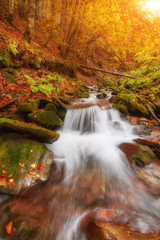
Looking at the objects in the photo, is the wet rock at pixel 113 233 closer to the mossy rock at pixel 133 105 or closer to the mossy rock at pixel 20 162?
the mossy rock at pixel 20 162

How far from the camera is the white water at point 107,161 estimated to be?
2.38 m

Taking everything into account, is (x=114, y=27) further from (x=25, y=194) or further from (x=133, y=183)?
(x=25, y=194)

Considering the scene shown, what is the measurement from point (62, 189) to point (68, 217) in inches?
25.9

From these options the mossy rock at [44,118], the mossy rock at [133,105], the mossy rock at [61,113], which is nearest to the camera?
the mossy rock at [44,118]

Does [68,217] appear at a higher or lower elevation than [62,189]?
lower

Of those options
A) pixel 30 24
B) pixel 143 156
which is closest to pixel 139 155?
pixel 143 156

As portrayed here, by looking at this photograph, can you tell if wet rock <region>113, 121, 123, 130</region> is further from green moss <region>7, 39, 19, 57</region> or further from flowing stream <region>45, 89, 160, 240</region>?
green moss <region>7, 39, 19, 57</region>

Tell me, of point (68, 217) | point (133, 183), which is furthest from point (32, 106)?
point (133, 183)

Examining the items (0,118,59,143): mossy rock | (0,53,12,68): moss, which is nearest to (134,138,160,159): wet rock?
(0,118,59,143): mossy rock

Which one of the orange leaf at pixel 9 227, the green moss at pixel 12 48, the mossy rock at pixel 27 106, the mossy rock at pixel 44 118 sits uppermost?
the green moss at pixel 12 48

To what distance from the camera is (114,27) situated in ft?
31.7

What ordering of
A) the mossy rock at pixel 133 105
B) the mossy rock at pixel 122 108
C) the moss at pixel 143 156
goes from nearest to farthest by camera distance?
the moss at pixel 143 156 < the mossy rock at pixel 133 105 < the mossy rock at pixel 122 108

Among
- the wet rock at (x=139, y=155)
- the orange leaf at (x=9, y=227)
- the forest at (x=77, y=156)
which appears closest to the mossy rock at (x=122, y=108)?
the forest at (x=77, y=156)

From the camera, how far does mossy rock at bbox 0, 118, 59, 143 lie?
302cm
